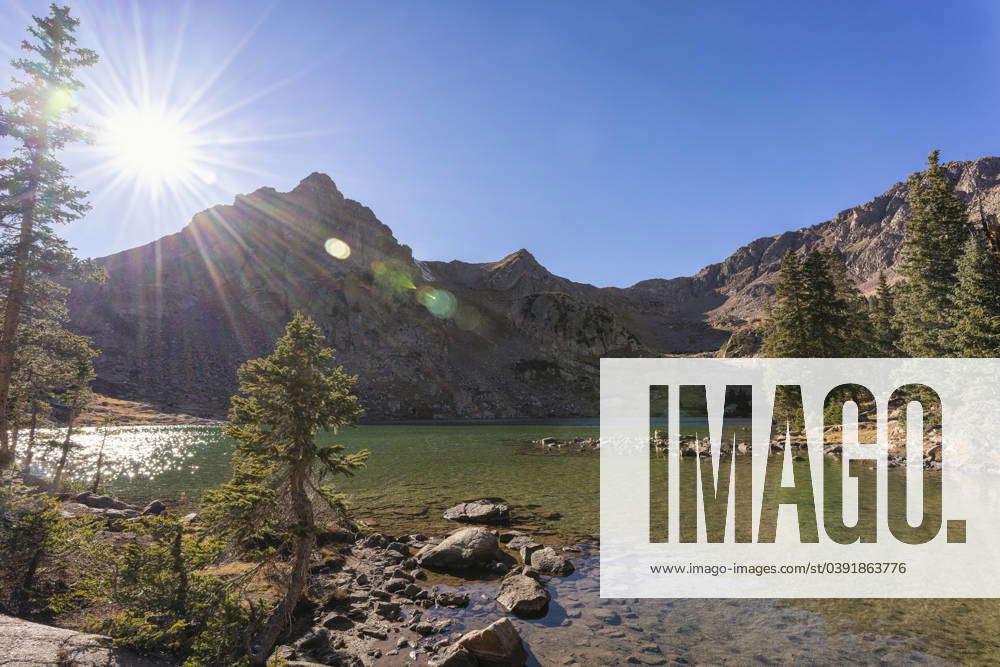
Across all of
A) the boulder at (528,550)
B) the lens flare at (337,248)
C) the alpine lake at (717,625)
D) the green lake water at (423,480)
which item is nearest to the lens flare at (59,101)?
the green lake water at (423,480)

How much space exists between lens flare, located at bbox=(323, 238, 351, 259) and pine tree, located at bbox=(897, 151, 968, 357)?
7076 inches

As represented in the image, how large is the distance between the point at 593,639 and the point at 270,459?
29.7 ft

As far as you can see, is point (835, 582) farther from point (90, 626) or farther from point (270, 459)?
point (90, 626)

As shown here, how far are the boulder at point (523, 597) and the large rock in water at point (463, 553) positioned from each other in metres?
2.29

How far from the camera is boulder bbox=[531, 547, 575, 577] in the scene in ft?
52.5

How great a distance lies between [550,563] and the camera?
1641cm

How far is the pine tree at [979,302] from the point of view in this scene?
31.3m

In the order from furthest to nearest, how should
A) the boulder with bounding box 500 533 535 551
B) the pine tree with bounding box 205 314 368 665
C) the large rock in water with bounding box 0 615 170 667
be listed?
1. the boulder with bounding box 500 533 535 551
2. the pine tree with bounding box 205 314 368 665
3. the large rock in water with bounding box 0 615 170 667

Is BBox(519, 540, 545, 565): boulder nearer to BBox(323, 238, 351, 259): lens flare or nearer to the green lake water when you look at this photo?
the green lake water

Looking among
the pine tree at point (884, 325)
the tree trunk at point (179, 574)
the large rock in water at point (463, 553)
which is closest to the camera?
the tree trunk at point (179, 574)

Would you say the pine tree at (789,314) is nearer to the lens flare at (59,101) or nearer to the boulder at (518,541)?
the boulder at (518,541)

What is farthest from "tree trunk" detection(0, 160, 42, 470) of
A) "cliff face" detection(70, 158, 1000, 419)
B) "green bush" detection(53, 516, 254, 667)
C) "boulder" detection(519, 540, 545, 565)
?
"cliff face" detection(70, 158, 1000, 419)

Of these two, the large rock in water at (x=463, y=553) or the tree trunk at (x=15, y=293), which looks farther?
the tree trunk at (x=15, y=293)

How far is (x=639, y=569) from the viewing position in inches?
640
